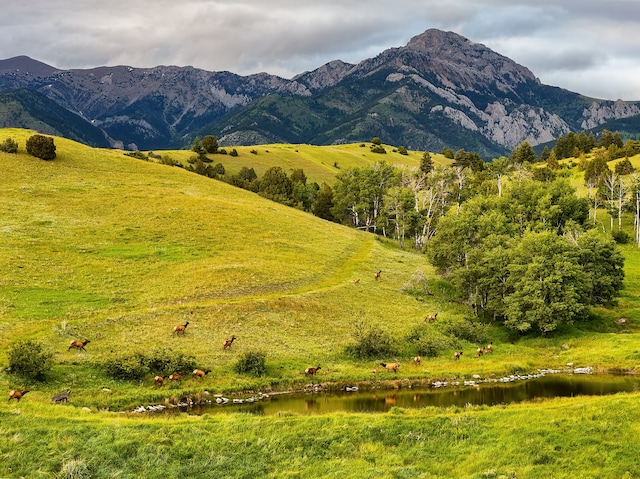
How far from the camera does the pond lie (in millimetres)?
32625

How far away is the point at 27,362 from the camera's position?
3139cm

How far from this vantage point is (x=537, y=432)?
22969 mm

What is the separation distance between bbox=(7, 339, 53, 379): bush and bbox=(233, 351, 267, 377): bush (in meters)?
13.0

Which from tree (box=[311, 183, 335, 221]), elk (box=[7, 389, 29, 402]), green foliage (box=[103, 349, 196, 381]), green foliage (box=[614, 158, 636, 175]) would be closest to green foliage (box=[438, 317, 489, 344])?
green foliage (box=[103, 349, 196, 381])

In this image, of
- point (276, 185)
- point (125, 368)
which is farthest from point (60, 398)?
point (276, 185)

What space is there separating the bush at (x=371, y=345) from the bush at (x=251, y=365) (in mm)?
9553

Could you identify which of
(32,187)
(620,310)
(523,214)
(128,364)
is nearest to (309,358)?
(128,364)

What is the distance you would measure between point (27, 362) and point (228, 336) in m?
16.1

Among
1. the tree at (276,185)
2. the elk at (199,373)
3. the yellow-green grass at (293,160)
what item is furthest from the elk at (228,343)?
the yellow-green grass at (293,160)

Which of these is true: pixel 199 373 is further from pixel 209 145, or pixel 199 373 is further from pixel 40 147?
pixel 209 145

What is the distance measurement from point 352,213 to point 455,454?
3923 inches

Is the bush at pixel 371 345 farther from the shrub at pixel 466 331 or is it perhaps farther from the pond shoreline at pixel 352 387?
the shrub at pixel 466 331

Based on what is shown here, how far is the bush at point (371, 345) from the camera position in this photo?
4459 centimetres

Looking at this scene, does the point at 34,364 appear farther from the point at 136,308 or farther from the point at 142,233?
the point at 142,233
